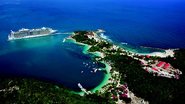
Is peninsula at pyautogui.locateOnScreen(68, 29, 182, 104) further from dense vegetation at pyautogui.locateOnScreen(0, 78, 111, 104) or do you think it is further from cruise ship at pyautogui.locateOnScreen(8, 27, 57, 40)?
cruise ship at pyautogui.locateOnScreen(8, 27, 57, 40)

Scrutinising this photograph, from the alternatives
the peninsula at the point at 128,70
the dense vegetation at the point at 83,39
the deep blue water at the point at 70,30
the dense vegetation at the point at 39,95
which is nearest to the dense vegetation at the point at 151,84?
the peninsula at the point at 128,70

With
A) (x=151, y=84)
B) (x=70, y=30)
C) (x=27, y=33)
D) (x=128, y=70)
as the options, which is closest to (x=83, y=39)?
(x=70, y=30)

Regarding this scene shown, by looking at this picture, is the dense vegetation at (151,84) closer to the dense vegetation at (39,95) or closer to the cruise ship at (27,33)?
the dense vegetation at (39,95)

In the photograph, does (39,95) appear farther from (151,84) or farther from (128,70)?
(151,84)

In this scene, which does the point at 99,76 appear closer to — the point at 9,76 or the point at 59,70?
the point at 59,70

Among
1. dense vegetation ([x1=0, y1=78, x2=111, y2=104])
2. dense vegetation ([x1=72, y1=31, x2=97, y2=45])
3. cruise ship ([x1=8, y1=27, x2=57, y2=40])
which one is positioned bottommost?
dense vegetation ([x1=0, y1=78, x2=111, y2=104])

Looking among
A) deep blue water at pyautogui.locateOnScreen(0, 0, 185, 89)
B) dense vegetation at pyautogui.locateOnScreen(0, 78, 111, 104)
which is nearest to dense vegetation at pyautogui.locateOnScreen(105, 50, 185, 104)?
deep blue water at pyautogui.locateOnScreen(0, 0, 185, 89)
